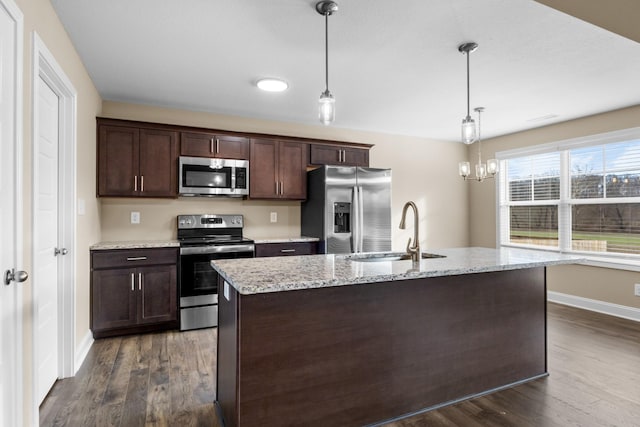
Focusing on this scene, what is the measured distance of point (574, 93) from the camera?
353 cm

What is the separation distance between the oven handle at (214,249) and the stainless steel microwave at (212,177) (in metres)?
0.63

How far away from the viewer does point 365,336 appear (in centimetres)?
191

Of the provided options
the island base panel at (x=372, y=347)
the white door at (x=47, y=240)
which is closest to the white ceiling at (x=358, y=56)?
the white door at (x=47, y=240)

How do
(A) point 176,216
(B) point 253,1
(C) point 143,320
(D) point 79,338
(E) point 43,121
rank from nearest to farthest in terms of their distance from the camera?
(B) point 253,1
(E) point 43,121
(D) point 79,338
(C) point 143,320
(A) point 176,216

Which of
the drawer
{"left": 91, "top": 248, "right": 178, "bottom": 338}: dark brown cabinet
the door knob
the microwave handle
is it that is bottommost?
{"left": 91, "top": 248, "right": 178, "bottom": 338}: dark brown cabinet

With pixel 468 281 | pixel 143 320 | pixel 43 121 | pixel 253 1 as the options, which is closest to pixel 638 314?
pixel 468 281

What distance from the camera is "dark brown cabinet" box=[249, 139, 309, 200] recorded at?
4141 millimetres

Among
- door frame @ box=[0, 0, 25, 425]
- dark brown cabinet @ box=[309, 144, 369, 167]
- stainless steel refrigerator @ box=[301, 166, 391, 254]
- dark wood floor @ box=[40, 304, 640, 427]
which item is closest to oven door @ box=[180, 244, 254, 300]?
dark wood floor @ box=[40, 304, 640, 427]

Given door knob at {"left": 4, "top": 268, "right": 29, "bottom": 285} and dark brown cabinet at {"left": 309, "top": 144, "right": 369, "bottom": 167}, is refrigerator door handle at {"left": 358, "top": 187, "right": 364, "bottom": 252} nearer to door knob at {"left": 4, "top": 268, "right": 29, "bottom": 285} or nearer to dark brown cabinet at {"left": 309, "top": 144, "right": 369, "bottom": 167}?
dark brown cabinet at {"left": 309, "top": 144, "right": 369, "bottom": 167}

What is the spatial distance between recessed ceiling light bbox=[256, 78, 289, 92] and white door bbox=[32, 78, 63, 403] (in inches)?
62.0

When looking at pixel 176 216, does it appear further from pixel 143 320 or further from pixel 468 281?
pixel 468 281

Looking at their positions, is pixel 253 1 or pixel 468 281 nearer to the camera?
pixel 253 1

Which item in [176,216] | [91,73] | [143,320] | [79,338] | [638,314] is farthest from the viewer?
[176,216]

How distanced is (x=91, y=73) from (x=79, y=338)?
2197 millimetres
